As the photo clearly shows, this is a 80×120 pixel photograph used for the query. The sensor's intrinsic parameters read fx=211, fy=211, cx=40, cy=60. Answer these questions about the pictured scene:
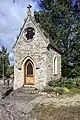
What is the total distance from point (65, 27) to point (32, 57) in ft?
44.6

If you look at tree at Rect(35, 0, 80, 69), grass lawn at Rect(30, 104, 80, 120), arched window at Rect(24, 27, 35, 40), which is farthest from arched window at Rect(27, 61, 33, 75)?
tree at Rect(35, 0, 80, 69)

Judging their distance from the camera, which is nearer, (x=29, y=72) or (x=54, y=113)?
(x=54, y=113)

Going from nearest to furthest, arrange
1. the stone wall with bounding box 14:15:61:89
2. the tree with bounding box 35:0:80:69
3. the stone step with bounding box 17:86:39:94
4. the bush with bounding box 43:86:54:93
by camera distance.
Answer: the bush with bounding box 43:86:54:93, the stone step with bounding box 17:86:39:94, the stone wall with bounding box 14:15:61:89, the tree with bounding box 35:0:80:69

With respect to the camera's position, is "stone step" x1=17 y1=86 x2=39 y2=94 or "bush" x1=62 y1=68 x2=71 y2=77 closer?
"stone step" x1=17 y1=86 x2=39 y2=94

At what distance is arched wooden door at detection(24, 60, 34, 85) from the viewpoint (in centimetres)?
2270

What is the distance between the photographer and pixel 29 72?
23.0 metres

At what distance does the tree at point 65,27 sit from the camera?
33.0m

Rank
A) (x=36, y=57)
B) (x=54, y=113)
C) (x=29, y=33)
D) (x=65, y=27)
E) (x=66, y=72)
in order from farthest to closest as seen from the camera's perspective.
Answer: (x=65, y=27) < (x=66, y=72) < (x=29, y=33) < (x=36, y=57) < (x=54, y=113)

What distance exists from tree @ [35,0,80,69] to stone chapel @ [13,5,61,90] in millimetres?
10155

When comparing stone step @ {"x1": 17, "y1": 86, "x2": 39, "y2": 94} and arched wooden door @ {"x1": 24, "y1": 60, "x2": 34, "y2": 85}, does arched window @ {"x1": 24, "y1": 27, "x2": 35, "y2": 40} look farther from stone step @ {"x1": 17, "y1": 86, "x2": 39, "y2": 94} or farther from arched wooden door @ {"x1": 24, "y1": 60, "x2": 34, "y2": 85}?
stone step @ {"x1": 17, "y1": 86, "x2": 39, "y2": 94}

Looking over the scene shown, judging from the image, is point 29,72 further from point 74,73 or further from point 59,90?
point 74,73

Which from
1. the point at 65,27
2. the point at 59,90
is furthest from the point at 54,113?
the point at 65,27

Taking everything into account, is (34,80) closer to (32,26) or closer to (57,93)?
(57,93)

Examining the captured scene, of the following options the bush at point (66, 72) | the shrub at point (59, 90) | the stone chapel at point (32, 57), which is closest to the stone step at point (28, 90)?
the stone chapel at point (32, 57)
